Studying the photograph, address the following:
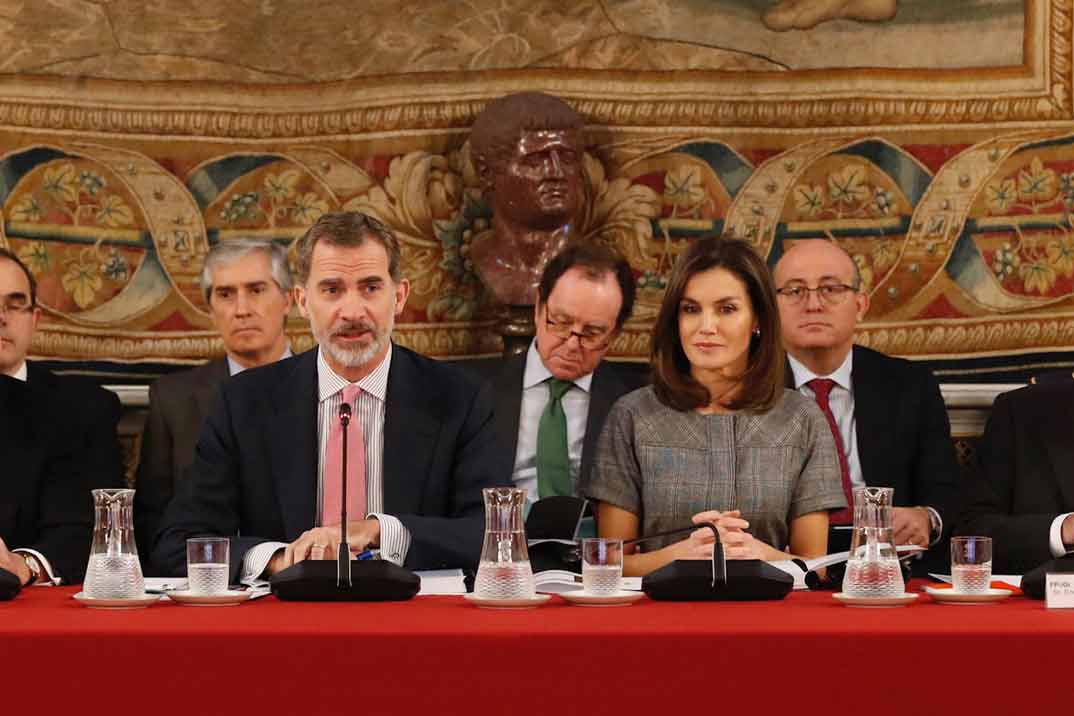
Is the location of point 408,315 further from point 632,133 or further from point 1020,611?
point 1020,611

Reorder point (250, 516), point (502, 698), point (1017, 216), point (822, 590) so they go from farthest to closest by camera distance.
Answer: point (1017, 216)
point (250, 516)
point (822, 590)
point (502, 698)

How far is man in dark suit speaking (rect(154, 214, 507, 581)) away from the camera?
4.03m

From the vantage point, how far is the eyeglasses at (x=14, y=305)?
5.04 meters

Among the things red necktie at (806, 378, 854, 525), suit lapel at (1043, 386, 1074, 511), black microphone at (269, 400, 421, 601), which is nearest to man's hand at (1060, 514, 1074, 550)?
suit lapel at (1043, 386, 1074, 511)

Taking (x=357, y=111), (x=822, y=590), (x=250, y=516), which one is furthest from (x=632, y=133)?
(x=822, y=590)

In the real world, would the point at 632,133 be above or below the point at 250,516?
above

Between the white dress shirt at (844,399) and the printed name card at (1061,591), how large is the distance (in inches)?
94.4

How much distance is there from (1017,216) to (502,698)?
4.25 m

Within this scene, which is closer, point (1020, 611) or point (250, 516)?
point (1020, 611)

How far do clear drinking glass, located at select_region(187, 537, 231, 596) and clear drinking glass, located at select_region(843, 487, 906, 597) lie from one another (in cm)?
107

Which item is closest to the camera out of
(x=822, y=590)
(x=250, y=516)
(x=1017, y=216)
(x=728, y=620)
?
(x=728, y=620)

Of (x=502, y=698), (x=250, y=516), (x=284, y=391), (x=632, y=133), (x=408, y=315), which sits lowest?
(x=502, y=698)

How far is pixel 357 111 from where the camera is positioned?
6.42 metres

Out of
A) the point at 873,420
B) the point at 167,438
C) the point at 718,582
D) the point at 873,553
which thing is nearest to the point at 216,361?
the point at 167,438
